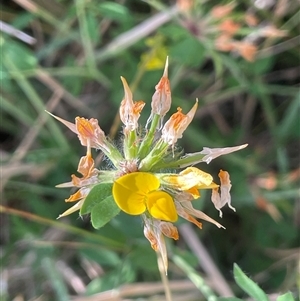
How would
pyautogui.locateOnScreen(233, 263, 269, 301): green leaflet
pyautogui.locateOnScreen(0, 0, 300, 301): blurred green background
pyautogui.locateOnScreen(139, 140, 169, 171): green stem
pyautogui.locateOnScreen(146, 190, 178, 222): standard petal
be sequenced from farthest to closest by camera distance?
pyautogui.locateOnScreen(0, 0, 300, 301): blurred green background → pyautogui.locateOnScreen(233, 263, 269, 301): green leaflet → pyautogui.locateOnScreen(139, 140, 169, 171): green stem → pyautogui.locateOnScreen(146, 190, 178, 222): standard petal

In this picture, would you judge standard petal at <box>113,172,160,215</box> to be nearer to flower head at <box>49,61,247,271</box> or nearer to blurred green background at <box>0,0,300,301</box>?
flower head at <box>49,61,247,271</box>

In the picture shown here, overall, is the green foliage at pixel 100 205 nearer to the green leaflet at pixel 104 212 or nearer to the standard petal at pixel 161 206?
the green leaflet at pixel 104 212

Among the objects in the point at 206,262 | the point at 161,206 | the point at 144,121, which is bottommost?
the point at 206,262

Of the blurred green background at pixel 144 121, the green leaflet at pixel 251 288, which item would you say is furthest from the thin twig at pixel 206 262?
the green leaflet at pixel 251 288

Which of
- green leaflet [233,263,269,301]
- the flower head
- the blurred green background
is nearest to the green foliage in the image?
the flower head

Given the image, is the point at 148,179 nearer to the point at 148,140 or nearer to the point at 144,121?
the point at 148,140

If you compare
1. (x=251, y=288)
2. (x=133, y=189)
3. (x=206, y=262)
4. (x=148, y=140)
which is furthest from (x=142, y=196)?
(x=206, y=262)

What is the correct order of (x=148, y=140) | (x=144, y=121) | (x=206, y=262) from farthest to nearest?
(x=144, y=121), (x=206, y=262), (x=148, y=140)
